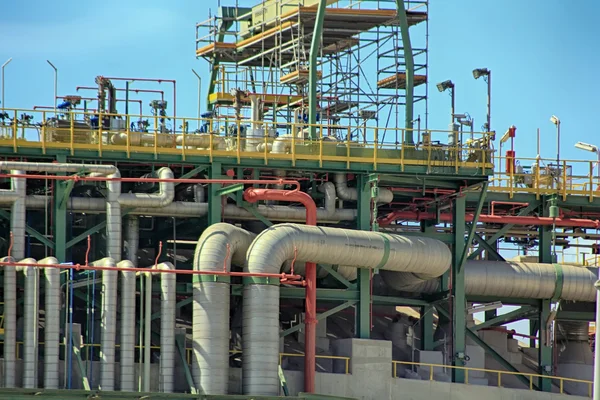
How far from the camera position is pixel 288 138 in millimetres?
67062

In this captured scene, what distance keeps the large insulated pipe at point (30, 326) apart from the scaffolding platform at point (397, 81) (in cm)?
2261

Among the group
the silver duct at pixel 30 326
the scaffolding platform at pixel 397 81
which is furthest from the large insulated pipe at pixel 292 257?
the scaffolding platform at pixel 397 81

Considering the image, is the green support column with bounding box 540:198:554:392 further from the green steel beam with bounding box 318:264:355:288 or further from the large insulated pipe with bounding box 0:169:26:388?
the large insulated pipe with bounding box 0:169:26:388

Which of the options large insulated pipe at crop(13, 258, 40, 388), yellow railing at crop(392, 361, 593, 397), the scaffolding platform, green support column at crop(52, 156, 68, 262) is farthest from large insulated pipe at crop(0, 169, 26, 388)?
the scaffolding platform

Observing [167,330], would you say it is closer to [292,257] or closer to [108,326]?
[108,326]

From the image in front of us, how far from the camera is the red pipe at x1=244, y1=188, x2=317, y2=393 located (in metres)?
63.2

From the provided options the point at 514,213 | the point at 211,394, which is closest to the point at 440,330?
the point at 514,213

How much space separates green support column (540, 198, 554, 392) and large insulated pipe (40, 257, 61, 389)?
21048mm

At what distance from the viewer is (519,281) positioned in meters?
69.6

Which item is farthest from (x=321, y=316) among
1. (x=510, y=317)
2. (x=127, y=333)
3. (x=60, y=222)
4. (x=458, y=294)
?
(x=60, y=222)

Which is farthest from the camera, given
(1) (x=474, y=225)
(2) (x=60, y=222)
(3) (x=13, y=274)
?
(1) (x=474, y=225)

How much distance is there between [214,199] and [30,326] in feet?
31.1

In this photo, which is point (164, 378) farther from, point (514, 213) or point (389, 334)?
point (514, 213)

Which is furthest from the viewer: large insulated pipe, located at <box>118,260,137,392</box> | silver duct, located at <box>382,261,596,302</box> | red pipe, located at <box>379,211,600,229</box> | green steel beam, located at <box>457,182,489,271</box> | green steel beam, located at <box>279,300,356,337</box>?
red pipe, located at <box>379,211,600,229</box>
